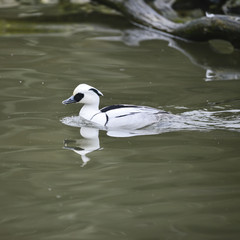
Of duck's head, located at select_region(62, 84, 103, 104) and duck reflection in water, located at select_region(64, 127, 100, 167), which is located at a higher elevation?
duck's head, located at select_region(62, 84, 103, 104)

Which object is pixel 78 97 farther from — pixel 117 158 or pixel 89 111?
pixel 117 158

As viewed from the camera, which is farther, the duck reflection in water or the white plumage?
the white plumage

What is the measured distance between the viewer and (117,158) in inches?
288

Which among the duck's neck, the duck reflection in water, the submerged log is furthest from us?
the submerged log

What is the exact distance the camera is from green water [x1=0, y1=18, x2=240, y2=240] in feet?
18.4

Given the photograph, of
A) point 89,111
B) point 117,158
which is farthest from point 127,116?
point 117,158

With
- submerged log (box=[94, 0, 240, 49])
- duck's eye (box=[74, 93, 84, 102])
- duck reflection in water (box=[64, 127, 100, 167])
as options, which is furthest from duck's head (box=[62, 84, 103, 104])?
submerged log (box=[94, 0, 240, 49])

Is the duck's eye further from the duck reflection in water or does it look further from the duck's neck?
the duck reflection in water

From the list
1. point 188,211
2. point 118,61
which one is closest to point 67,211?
point 188,211

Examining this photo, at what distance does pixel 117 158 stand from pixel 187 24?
714 centimetres

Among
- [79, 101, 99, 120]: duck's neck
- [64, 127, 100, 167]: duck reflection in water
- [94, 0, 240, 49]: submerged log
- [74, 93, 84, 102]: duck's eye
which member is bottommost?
[64, 127, 100, 167]: duck reflection in water

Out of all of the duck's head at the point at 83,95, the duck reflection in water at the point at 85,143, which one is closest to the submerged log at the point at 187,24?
the duck's head at the point at 83,95

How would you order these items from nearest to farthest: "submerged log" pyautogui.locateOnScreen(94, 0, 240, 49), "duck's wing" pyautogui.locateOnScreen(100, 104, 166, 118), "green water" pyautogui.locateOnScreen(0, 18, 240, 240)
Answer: "green water" pyautogui.locateOnScreen(0, 18, 240, 240), "duck's wing" pyautogui.locateOnScreen(100, 104, 166, 118), "submerged log" pyautogui.locateOnScreen(94, 0, 240, 49)

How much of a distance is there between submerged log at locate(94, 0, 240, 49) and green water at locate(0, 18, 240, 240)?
58 cm
